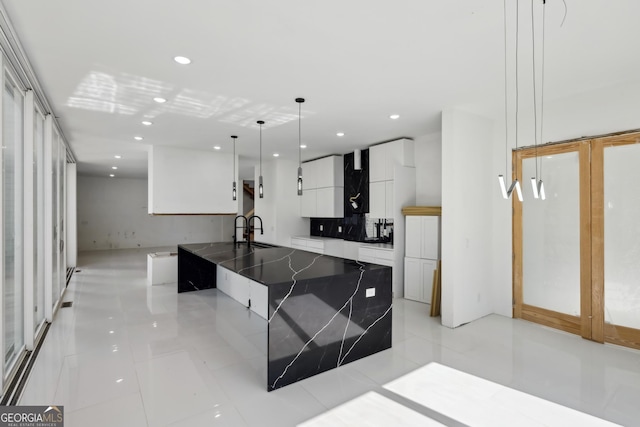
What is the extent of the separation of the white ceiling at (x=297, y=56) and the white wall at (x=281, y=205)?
2948 millimetres

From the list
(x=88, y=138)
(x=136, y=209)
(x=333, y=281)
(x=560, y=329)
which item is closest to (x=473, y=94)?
(x=333, y=281)

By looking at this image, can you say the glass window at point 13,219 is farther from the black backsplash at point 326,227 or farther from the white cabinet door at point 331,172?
the black backsplash at point 326,227

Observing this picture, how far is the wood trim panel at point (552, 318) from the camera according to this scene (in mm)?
3775

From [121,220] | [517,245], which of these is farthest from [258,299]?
[121,220]

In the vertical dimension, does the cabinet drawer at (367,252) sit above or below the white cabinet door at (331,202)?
below

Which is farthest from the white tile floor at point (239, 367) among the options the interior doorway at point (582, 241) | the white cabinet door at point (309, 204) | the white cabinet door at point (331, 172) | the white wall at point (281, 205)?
the white cabinet door at point (309, 204)

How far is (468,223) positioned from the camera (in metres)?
4.16

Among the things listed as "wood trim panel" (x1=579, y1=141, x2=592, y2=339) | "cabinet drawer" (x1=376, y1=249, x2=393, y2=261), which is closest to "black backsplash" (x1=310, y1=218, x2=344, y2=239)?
"cabinet drawer" (x1=376, y1=249, x2=393, y2=261)

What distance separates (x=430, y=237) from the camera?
496 centimetres

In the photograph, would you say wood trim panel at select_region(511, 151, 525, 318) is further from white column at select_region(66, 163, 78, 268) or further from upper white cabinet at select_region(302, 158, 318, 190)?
white column at select_region(66, 163, 78, 268)

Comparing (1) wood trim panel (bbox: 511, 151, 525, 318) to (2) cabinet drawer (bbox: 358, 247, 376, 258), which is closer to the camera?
(1) wood trim panel (bbox: 511, 151, 525, 318)

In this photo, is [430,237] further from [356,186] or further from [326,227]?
[326,227]

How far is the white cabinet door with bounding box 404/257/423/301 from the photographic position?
16.9 ft

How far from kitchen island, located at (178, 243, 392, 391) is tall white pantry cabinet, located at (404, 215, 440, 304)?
6.19ft
